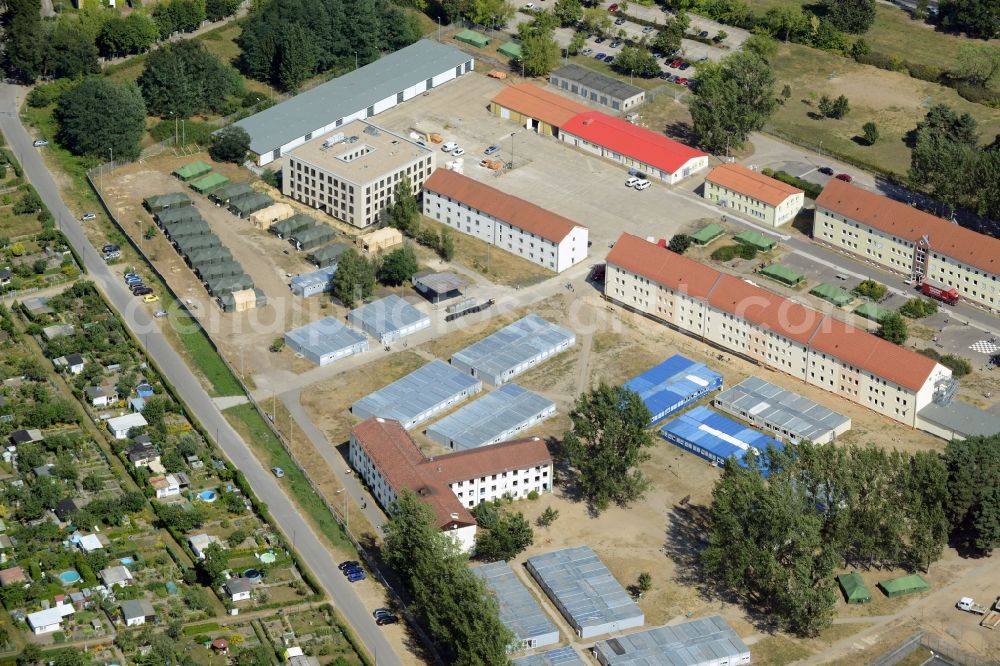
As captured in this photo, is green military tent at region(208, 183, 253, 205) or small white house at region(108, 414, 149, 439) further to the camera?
green military tent at region(208, 183, 253, 205)

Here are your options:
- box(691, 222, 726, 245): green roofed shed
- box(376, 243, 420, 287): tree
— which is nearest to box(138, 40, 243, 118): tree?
A: box(376, 243, 420, 287): tree

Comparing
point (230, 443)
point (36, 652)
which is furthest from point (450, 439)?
point (36, 652)

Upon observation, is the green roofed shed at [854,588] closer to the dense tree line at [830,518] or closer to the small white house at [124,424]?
the dense tree line at [830,518]

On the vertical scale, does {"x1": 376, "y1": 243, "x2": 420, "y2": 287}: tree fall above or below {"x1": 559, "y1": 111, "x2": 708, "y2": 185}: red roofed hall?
below

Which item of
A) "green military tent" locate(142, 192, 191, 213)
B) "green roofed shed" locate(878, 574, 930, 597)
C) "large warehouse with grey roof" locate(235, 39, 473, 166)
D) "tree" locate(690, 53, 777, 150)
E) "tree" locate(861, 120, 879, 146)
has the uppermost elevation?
"tree" locate(690, 53, 777, 150)

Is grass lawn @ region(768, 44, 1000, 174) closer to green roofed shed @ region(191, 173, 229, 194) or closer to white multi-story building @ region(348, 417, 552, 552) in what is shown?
green roofed shed @ region(191, 173, 229, 194)

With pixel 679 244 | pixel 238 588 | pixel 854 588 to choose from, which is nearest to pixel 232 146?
pixel 679 244

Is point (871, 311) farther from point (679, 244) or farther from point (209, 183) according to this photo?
point (209, 183)
